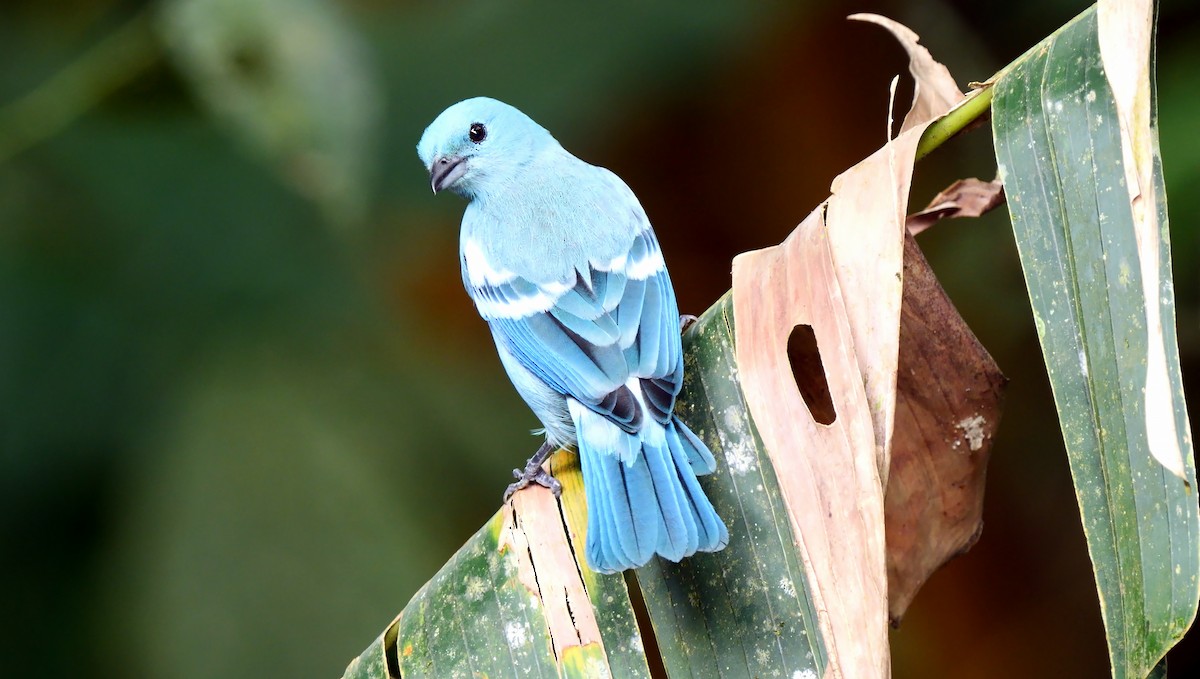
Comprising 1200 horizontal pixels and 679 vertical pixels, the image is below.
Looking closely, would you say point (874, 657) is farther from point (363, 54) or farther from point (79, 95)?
point (79, 95)

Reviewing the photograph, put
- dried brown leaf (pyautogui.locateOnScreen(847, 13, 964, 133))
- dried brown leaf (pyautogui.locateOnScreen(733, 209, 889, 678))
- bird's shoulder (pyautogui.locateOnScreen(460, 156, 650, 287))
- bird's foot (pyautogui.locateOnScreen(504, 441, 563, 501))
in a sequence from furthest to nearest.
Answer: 1. bird's shoulder (pyautogui.locateOnScreen(460, 156, 650, 287))
2. bird's foot (pyautogui.locateOnScreen(504, 441, 563, 501))
3. dried brown leaf (pyautogui.locateOnScreen(847, 13, 964, 133))
4. dried brown leaf (pyautogui.locateOnScreen(733, 209, 889, 678))

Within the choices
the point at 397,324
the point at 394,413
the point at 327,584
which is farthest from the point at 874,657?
the point at 397,324

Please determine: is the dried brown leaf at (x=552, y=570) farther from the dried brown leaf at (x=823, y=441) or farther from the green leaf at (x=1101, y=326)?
the green leaf at (x=1101, y=326)

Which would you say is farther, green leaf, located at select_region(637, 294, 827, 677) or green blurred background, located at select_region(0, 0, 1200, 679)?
green blurred background, located at select_region(0, 0, 1200, 679)

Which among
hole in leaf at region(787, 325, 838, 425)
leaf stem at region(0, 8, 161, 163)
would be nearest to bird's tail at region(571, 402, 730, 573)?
hole in leaf at region(787, 325, 838, 425)

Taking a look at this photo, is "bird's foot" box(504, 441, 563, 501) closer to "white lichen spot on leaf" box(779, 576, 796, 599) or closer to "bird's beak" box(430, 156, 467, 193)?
"white lichen spot on leaf" box(779, 576, 796, 599)

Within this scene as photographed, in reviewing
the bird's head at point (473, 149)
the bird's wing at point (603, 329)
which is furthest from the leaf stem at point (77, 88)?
the bird's wing at point (603, 329)

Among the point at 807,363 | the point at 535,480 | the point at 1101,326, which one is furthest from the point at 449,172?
the point at 1101,326
